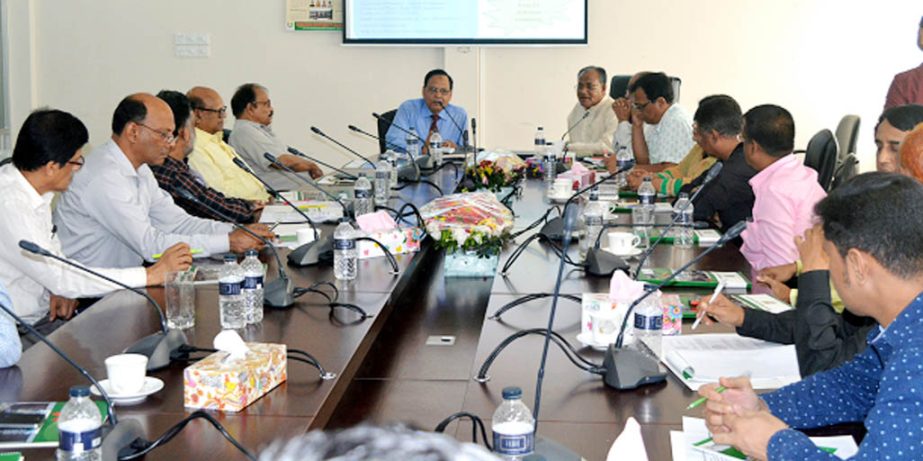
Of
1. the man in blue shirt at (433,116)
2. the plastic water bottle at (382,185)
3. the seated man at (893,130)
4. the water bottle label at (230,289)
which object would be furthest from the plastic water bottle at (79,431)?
the man in blue shirt at (433,116)

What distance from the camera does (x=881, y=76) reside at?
711 centimetres

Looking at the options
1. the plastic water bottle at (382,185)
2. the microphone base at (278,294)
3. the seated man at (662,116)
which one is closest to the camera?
the microphone base at (278,294)

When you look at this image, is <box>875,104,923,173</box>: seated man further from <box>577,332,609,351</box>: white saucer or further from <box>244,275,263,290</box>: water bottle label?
<box>244,275,263,290</box>: water bottle label

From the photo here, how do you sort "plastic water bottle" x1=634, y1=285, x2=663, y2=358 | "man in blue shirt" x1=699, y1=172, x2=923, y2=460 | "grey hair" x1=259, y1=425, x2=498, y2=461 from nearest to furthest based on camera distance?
1. "grey hair" x1=259, y1=425, x2=498, y2=461
2. "man in blue shirt" x1=699, y1=172, x2=923, y2=460
3. "plastic water bottle" x1=634, y1=285, x2=663, y2=358

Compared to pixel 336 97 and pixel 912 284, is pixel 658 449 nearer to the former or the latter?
pixel 912 284

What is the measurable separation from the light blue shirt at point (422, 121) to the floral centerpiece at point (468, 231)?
121 inches

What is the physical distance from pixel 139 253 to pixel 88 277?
42cm

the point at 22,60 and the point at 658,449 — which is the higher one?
the point at 22,60

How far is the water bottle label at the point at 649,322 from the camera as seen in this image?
7.11ft

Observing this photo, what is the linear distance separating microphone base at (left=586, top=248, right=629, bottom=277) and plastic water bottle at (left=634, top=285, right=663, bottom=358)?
0.73 meters

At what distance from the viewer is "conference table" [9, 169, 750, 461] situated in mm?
1806

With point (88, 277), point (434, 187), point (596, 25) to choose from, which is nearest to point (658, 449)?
point (88, 277)

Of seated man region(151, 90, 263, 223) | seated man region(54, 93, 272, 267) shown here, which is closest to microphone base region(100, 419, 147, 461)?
seated man region(54, 93, 272, 267)

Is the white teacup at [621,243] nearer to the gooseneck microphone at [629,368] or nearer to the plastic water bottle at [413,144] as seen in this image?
the gooseneck microphone at [629,368]
